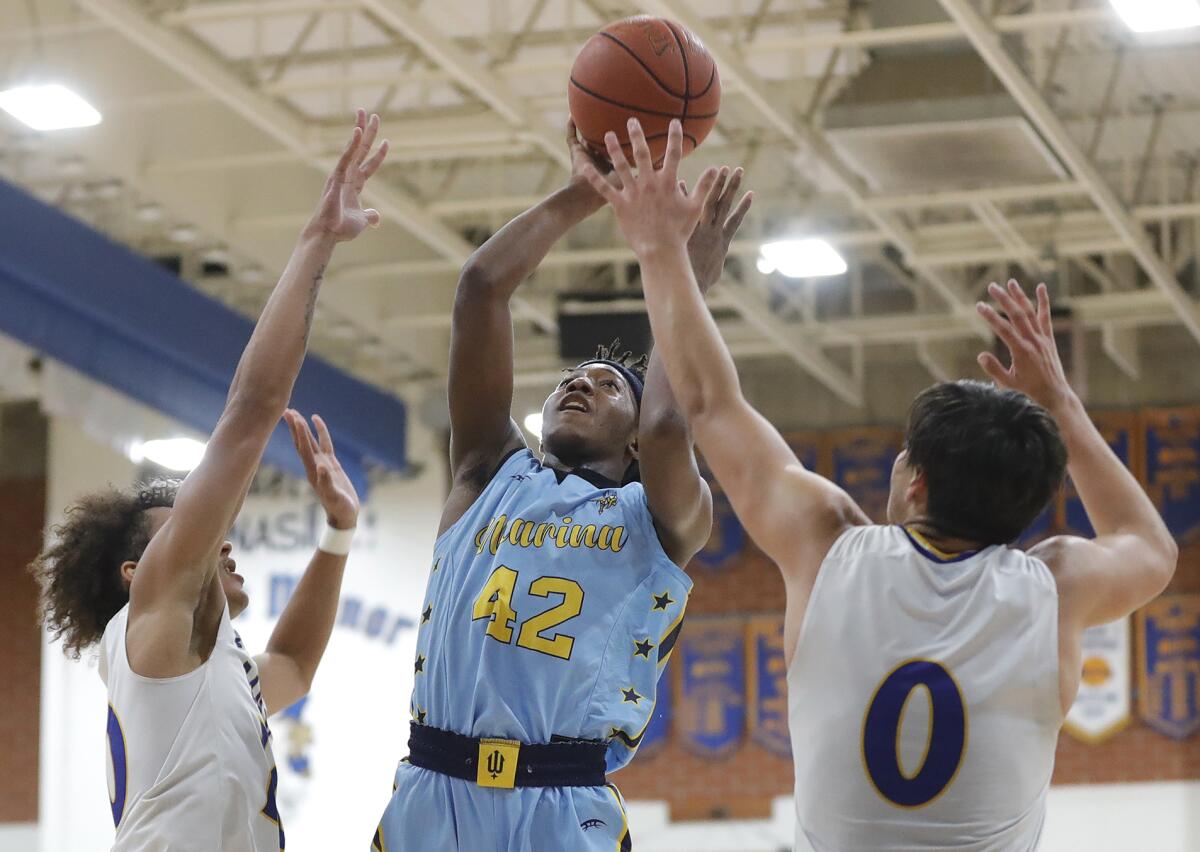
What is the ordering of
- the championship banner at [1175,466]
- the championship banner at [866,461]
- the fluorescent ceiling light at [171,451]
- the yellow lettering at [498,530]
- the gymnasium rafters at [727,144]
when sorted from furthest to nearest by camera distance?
the championship banner at [866,461], the championship banner at [1175,466], the fluorescent ceiling light at [171,451], the gymnasium rafters at [727,144], the yellow lettering at [498,530]

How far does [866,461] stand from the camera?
16562 mm

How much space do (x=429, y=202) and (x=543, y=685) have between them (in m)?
9.08

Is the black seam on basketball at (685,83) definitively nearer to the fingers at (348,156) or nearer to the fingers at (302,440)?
the fingers at (348,156)

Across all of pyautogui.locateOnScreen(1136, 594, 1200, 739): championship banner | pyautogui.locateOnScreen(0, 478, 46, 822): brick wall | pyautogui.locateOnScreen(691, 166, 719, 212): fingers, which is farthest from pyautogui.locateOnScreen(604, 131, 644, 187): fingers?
pyautogui.locateOnScreen(0, 478, 46, 822): brick wall

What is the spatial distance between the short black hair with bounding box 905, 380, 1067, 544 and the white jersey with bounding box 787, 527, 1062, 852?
0.22 feet

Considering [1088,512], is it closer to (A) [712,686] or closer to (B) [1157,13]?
(B) [1157,13]

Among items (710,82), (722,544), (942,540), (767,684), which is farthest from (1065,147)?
(942,540)

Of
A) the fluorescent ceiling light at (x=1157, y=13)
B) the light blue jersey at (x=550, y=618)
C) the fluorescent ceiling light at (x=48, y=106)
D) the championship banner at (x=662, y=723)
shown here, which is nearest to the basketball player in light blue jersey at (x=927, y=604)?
the light blue jersey at (x=550, y=618)

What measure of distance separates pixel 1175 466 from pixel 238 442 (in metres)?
13.1

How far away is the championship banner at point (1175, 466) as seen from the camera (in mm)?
15477

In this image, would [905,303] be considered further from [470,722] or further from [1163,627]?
[470,722]

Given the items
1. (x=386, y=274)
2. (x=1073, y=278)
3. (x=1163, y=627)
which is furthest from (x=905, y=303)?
(x=386, y=274)

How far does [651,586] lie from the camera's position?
4.12 metres

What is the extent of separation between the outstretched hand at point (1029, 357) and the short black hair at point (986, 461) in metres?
0.38
